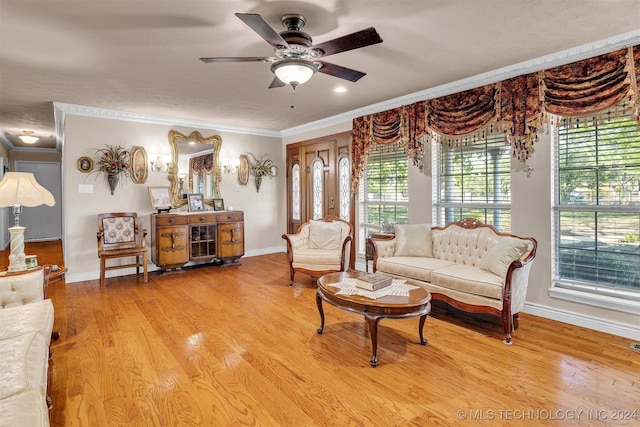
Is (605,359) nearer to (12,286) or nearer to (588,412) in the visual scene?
(588,412)

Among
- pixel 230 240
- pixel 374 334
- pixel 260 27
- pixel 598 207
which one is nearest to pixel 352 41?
pixel 260 27

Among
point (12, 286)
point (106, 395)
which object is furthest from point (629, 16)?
point (12, 286)

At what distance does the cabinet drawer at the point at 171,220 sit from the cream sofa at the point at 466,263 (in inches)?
122

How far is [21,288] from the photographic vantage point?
2396 millimetres

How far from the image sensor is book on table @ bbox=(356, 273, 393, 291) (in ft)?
8.89

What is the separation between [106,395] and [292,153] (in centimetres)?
542

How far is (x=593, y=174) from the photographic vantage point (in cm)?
323

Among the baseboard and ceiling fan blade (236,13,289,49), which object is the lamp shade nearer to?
ceiling fan blade (236,13,289,49)

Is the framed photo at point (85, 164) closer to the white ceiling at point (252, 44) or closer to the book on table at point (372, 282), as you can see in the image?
the white ceiling at point (252, 44)

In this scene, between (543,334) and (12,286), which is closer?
(12,286)

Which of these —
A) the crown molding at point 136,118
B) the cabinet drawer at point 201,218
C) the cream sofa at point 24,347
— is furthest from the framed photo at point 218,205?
the cream sofa at point 24,347

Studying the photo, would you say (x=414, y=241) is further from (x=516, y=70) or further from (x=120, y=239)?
(x=120, y=239)

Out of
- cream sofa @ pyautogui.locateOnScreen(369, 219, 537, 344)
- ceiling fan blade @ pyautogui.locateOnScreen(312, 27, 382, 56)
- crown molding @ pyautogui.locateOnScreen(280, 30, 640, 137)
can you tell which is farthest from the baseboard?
ceiling fan blade @ pyautogui.locateOnScreen(312, 27, 382, 56)

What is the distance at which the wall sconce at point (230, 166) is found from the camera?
6398 mm
